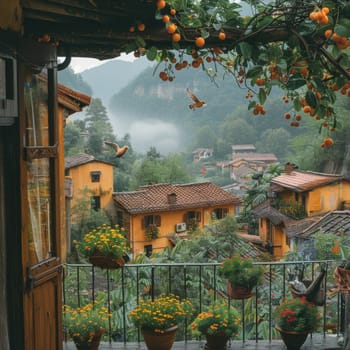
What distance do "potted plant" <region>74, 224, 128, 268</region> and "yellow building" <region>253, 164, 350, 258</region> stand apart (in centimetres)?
1545

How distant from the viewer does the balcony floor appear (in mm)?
3737

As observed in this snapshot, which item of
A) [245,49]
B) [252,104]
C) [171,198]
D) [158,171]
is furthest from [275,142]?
[245,49]

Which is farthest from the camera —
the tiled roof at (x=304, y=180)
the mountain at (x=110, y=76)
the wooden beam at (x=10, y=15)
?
the mountain at (x=110, y=76)

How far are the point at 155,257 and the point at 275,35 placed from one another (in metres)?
11.0

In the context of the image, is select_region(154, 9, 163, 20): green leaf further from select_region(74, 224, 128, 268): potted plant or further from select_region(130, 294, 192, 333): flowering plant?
select_region(130, 294, 192, 333): flowering plant

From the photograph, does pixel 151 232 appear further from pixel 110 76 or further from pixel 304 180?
pixel 110 76

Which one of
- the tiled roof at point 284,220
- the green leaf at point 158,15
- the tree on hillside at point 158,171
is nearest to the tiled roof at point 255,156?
the tree on hillside at point 158,171

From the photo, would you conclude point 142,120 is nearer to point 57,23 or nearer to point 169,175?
point 169,175

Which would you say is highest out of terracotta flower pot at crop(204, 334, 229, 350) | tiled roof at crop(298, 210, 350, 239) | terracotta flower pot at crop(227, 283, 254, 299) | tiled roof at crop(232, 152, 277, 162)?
tiled roof at crop(232, 152, 277, 162)

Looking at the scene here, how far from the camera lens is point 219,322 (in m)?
3.60

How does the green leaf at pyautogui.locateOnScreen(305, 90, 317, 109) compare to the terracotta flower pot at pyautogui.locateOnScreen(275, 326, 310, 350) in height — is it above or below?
above

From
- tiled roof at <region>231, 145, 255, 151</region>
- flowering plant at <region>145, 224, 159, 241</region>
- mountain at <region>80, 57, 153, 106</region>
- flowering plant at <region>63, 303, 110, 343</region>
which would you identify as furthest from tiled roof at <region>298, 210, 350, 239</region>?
mountain at <region>80, 57, 153, 106</region>

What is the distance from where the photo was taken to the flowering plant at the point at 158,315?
3512 millimetres

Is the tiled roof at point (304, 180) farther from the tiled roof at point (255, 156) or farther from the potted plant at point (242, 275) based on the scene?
the tiled roof at point (255, 156)
